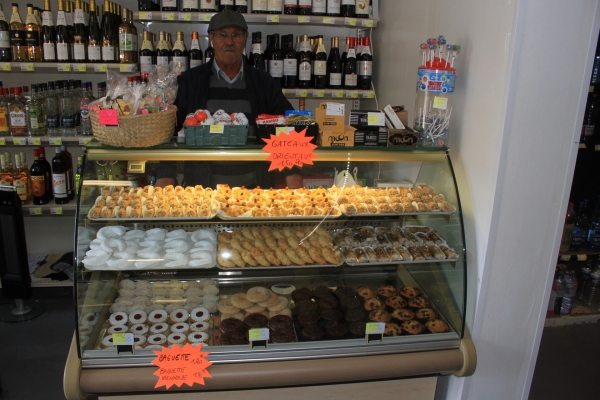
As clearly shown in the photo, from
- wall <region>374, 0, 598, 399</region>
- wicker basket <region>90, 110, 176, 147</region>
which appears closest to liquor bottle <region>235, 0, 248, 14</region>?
wall <region>374, 0, 598, 399</region>

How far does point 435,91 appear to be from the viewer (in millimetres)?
2285

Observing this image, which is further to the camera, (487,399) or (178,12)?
(178,12)

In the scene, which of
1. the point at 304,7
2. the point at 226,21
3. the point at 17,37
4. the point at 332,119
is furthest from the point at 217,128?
the point at 17,37

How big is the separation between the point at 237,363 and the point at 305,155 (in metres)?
0.97

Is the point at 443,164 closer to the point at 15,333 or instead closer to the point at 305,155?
the point at 305,155

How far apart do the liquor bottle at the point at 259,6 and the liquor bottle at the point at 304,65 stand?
16.7 inches

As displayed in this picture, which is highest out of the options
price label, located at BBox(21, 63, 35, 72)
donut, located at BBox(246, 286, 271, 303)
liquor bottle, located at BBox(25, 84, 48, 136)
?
price label, located at BBox(21, 63, 35, 72)

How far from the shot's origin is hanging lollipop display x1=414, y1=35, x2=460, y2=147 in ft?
7.43

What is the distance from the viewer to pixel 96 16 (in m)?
4.21

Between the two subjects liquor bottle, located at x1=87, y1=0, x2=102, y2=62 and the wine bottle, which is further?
the wine bottle

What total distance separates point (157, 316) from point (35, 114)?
109 inches

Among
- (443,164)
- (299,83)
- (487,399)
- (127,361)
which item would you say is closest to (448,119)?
(443,164)

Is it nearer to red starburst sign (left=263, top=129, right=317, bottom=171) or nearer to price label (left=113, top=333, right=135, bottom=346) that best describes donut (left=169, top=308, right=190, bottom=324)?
price label (left=113, top=333, right=135, bottom=346)

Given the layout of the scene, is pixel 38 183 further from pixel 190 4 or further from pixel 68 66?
pixel 190 4
